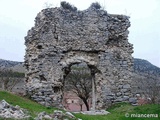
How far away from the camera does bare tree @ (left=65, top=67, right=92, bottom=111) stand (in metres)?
27.5

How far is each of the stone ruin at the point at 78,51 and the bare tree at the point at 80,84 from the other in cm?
1019

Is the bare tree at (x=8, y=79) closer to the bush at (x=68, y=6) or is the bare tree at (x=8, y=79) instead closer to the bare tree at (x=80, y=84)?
the bare tree at (x=80, y=84)

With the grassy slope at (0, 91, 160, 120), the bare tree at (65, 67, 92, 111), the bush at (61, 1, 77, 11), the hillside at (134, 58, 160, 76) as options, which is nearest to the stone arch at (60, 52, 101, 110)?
the grassy slope at (0, 91, 160, 120)

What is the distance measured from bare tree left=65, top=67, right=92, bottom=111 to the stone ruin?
1019 cm

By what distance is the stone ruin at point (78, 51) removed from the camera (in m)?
16.2

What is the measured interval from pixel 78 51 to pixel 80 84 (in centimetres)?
1210

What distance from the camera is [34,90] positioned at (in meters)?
16.0

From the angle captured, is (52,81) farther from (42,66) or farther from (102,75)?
(102,75)

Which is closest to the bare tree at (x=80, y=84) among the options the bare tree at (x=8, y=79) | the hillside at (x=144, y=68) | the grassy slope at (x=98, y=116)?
the bare tree at (x=8, y=79)

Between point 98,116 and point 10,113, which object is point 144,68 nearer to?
point 98,116

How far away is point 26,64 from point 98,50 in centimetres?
355

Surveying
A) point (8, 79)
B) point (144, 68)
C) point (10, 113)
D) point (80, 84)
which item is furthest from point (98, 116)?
point (144, 68)

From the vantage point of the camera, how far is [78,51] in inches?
658

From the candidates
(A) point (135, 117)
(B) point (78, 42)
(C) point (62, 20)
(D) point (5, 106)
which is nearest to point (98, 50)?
(B) point (78, 42)
